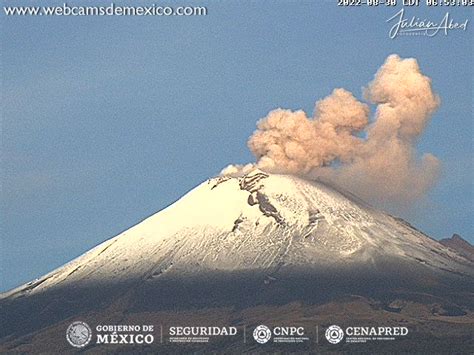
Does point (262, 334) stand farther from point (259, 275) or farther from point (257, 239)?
point (257, 239)

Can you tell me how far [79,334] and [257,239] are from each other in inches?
681

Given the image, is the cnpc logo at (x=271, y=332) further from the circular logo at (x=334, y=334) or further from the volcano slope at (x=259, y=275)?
the circular logo at (x=334, y=334)

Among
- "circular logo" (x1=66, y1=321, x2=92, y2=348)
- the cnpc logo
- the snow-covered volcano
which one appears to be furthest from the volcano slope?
"circular logo" (x1=66, y1=321, x2=92, y2=348)

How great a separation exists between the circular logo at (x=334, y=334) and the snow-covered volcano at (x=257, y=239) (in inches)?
377

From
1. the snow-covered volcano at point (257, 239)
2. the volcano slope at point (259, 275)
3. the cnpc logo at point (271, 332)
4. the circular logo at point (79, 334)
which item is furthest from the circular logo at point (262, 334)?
the snow-covered volcano at point (257, 239)

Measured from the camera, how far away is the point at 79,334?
255 feet

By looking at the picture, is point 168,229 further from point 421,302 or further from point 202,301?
point 421,302

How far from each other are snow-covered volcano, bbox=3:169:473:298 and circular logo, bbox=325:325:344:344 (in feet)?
31.4

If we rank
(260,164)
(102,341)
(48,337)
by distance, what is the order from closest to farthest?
(102,341)
(48,337)
(260,164)

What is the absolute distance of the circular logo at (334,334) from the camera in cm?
7600

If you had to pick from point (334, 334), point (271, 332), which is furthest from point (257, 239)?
point (271, 332)

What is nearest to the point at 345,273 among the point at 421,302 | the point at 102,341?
the point at 421,302

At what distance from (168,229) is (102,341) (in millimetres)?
20105

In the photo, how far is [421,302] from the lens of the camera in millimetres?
85188
